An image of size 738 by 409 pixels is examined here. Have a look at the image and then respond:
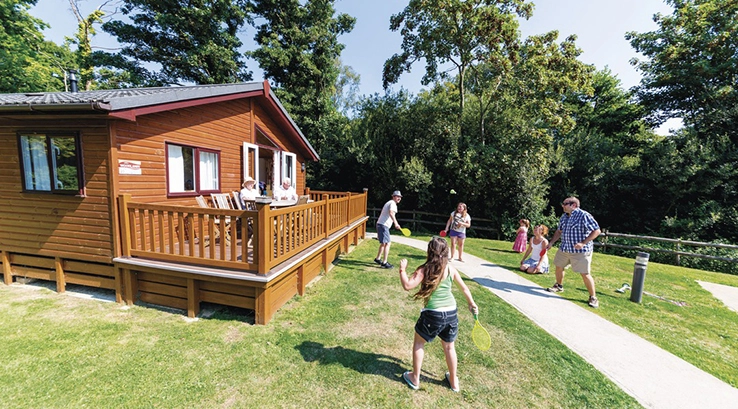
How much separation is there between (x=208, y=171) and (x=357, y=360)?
559cm

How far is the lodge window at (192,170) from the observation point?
5.61 meters

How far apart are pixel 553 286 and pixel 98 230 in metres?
8.42

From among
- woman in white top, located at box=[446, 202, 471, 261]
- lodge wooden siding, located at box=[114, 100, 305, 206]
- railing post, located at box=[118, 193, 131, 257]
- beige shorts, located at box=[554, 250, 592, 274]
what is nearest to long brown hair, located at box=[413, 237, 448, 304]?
beige shorts, located at box=[554, 250, 592, 274]

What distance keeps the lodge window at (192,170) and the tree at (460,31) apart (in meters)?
11.1

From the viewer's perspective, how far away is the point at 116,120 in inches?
170

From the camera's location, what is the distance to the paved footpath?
2.92 meters

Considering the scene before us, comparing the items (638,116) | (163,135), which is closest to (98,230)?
(163,135)

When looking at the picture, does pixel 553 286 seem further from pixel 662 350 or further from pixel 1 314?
pixel 1 314

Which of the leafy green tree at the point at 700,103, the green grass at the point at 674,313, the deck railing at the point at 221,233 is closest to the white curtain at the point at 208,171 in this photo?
the deck railing at the point at 221,233

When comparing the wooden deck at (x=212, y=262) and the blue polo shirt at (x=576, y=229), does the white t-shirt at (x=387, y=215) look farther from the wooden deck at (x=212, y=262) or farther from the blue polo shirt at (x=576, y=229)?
the blue polo shirt at (x=576, y=229)

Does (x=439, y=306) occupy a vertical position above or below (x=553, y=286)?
above

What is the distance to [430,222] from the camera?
47.5 feet

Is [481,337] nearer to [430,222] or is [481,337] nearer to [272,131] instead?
[272,131]

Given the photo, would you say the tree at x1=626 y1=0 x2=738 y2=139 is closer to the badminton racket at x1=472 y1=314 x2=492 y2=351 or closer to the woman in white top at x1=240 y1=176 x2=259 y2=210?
the badminton racket at x1=472 y1=314 x2=492 y2=351
